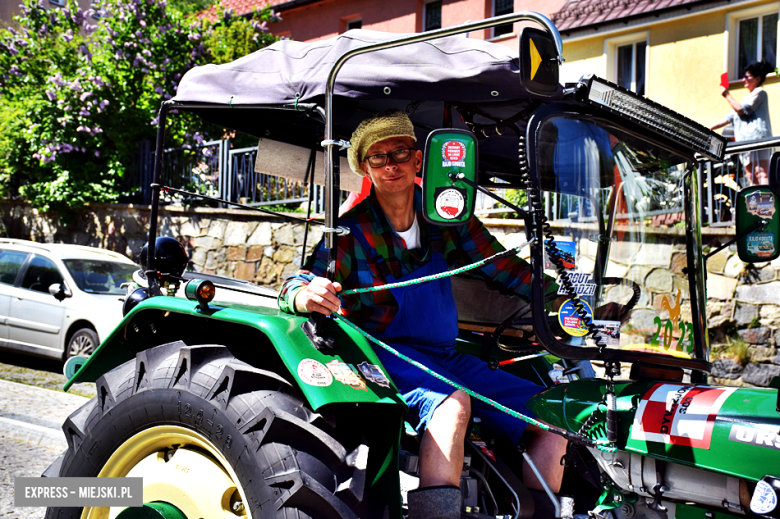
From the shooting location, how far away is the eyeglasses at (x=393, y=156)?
2.75 meters

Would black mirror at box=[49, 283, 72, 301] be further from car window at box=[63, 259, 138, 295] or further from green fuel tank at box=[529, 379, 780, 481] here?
green fuel tank at box=[529, 379, 780, 481]

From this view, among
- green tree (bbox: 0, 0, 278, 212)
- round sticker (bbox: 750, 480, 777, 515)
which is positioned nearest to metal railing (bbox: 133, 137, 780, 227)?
green tree (bbox: 0, 0, 278, 212)

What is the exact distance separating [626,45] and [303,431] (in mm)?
12423

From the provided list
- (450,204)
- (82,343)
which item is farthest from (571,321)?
(82,343)

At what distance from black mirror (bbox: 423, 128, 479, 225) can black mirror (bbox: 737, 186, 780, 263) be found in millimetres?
1370

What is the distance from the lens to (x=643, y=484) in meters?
2.03

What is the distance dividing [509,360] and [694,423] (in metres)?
0.90

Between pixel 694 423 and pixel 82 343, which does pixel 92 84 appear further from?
pixel 694 423

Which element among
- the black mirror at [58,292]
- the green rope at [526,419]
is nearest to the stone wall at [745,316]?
the green rope at [526,419]

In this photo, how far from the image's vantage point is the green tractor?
77.7 inches

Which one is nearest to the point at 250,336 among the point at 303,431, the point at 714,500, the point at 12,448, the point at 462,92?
the point at 303,431

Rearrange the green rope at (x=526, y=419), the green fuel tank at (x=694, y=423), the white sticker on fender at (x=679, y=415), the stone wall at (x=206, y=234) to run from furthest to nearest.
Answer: the stone wall at (x=206, y=234) < the green rope at (x=526, y=419) < the white sticker on fender at (x=679, y=415) < the green fuel tank at (x=694, y=423)

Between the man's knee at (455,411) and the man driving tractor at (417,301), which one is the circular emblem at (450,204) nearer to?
the man driving tractor at (417,301)

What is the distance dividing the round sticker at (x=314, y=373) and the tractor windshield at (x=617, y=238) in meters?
0.73
